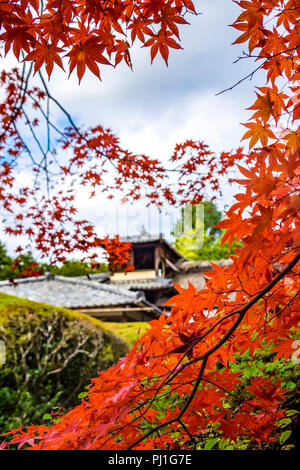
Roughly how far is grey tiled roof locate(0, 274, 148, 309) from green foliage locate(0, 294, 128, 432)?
15.8 ft

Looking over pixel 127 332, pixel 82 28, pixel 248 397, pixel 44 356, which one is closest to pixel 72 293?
pixel 127 332

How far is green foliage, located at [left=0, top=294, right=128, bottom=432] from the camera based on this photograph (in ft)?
17.8

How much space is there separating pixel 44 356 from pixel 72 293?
24.2 feet

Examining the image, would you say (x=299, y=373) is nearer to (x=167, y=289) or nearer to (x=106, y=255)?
(x=106, y=255)

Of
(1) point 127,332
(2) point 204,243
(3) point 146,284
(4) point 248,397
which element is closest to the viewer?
(4) point 248,397

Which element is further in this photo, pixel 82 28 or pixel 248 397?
pixel 248 397

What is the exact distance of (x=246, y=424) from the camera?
65.3 inches

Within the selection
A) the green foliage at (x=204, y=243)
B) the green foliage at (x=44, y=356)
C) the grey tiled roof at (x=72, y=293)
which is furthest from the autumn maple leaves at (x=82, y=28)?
the green foliage at (x=204, y=243)

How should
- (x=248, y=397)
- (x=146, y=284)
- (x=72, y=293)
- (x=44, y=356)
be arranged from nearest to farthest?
1. (x=248, y=397)
2. (x=44, y=356)
3. (x=72, y=293)
4. (x=146, y=284)

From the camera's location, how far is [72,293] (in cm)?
1344

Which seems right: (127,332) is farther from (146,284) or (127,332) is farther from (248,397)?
(146,284)

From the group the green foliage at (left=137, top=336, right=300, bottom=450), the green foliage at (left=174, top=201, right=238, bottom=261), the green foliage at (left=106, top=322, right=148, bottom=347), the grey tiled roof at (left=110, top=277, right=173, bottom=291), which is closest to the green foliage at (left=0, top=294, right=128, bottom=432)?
the green foliage at (left=106, top=322, right=148, bottom=347)

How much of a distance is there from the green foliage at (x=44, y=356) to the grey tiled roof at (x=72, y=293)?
4817mm
